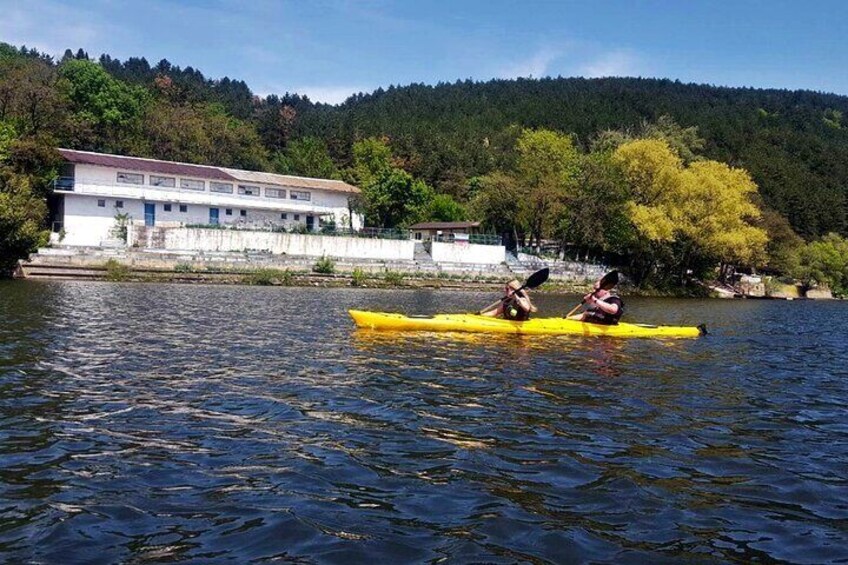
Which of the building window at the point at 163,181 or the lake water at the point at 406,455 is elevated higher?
the building window at the point at 163,181

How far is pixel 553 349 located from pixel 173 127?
65.5 meters

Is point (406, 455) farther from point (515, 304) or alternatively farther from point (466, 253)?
point (466, 253)

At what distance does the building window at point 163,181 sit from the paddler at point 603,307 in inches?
1690

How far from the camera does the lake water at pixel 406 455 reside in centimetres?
559

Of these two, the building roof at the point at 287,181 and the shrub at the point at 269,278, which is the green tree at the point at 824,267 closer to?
the building roof at the point at 287,181

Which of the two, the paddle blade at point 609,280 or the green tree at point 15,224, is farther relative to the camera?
the green tree at point 15,224

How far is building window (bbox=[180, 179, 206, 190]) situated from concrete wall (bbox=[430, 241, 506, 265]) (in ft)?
63.6

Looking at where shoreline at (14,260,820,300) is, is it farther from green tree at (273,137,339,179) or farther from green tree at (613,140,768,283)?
green tree at (273,137,339,179)

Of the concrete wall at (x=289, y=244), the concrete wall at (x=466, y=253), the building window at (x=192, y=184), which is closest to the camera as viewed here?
the concrete wall at (x=289, y=244)

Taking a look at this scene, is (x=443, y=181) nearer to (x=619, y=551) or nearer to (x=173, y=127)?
(x=173, y=127)

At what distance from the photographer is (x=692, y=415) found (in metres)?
10.5

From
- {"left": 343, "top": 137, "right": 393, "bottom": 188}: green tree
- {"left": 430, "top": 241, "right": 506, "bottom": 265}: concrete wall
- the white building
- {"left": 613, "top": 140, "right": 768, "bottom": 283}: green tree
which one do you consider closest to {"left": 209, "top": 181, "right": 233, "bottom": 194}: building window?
the white building

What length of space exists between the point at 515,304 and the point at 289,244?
3370 centimetres

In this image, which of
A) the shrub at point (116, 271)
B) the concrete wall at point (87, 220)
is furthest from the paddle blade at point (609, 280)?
the concrete wall at point (87, 220)
